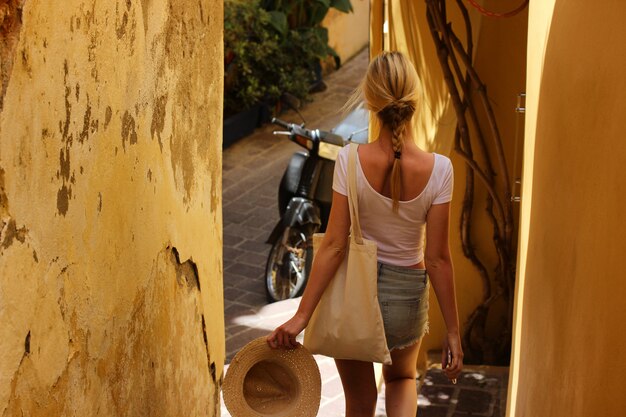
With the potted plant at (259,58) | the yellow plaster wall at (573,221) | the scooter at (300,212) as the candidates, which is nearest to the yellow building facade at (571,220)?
the yellow plaster wall at (573,221)

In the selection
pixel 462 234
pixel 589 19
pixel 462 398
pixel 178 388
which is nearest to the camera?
pixel 589 19

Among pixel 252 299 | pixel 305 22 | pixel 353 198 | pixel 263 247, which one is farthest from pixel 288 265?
pixel 305 22

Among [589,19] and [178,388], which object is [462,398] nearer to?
[178,388]

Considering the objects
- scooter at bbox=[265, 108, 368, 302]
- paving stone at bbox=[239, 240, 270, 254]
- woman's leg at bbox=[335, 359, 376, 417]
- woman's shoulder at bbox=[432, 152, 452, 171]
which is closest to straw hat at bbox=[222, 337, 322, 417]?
woman's leg at bbox=[335, 359, 376, 417]

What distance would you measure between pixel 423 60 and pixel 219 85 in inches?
86.1

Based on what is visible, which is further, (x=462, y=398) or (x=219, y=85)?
(x=462, y=398)

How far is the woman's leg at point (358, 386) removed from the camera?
3.70 m

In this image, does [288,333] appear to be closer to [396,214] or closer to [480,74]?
[396,214]

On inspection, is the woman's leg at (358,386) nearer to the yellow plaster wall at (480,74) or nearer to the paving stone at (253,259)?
the yellow plaster wall at (480,74)

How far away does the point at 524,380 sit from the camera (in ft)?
13.8

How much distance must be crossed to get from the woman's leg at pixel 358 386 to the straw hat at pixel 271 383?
0.15 meters

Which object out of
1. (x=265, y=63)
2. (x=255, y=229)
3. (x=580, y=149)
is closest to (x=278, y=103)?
(x=265, y=63)

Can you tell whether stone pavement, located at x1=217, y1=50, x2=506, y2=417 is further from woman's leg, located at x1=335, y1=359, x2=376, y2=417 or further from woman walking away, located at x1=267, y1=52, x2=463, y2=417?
woman walking away, located at x1=267, y1=52, x2=463, y2=417

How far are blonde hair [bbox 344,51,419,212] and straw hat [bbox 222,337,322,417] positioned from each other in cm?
64
